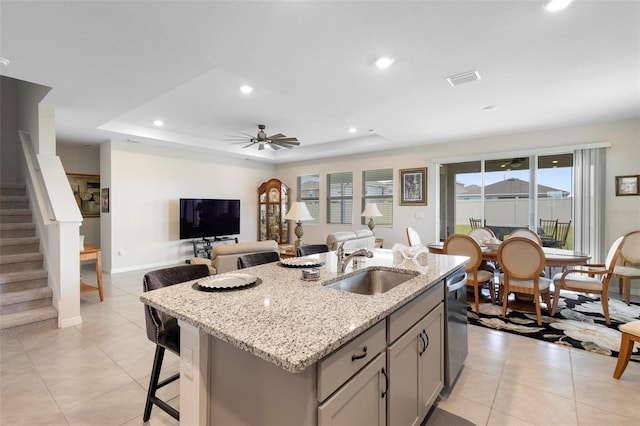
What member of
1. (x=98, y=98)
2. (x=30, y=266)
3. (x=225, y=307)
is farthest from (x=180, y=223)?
(x=225, y=307)

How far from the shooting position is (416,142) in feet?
19.3

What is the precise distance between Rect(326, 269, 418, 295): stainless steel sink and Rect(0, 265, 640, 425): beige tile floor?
2.80ft

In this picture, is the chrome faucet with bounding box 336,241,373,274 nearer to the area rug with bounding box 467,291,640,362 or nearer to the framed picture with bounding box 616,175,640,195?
the area rug with bounding box 467,291,640,362

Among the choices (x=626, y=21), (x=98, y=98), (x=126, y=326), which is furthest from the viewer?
(x=98, y=98)

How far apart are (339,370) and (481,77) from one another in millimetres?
3110

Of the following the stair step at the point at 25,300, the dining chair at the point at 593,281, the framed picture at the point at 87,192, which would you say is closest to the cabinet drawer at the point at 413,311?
the dining chair at the point at 593,281

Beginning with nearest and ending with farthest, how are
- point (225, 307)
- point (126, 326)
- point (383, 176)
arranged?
1. point (225, 307)
2. point (126, 326)
3. point (383, 176)

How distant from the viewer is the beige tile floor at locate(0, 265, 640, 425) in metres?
1.86

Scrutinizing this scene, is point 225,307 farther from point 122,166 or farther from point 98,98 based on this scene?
point 122,166

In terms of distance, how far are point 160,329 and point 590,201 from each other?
5.84m

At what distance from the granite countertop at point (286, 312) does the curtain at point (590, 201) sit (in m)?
4.26

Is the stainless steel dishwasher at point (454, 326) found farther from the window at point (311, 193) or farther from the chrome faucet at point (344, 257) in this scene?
the window at point (311, 193)

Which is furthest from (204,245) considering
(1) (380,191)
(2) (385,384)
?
(2) (385,384)

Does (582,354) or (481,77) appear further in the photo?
(481,77)
